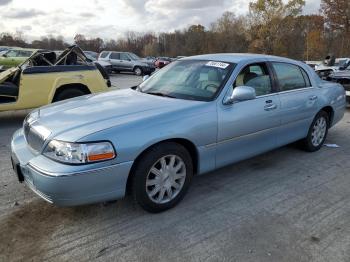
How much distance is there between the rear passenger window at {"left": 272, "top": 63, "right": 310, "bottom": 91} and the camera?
4676mm

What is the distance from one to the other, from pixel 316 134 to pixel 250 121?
1.95 m

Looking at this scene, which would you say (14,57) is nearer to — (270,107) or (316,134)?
(316,134)

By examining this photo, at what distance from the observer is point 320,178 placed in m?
4.44

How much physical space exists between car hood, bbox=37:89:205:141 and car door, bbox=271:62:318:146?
1.52 metres

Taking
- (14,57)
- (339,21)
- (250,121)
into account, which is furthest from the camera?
(339,21)

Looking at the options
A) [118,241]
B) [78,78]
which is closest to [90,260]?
[118,241]

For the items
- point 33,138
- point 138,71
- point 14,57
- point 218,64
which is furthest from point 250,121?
point 138,71

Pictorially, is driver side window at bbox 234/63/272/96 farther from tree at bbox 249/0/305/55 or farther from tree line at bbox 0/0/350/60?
tree at bbox 249/0/305/55

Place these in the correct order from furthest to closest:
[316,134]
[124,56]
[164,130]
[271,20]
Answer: [271,20] < [124,56] < [316,134] < [164,130]

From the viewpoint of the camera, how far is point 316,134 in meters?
5.46

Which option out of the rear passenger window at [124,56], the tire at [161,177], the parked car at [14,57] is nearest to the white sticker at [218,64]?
the tire at [161,177]

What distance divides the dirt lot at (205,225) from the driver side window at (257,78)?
110 cm

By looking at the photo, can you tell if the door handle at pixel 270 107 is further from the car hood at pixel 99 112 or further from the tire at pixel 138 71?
the tire at pixel 138 71

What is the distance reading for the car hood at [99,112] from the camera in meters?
3.12
